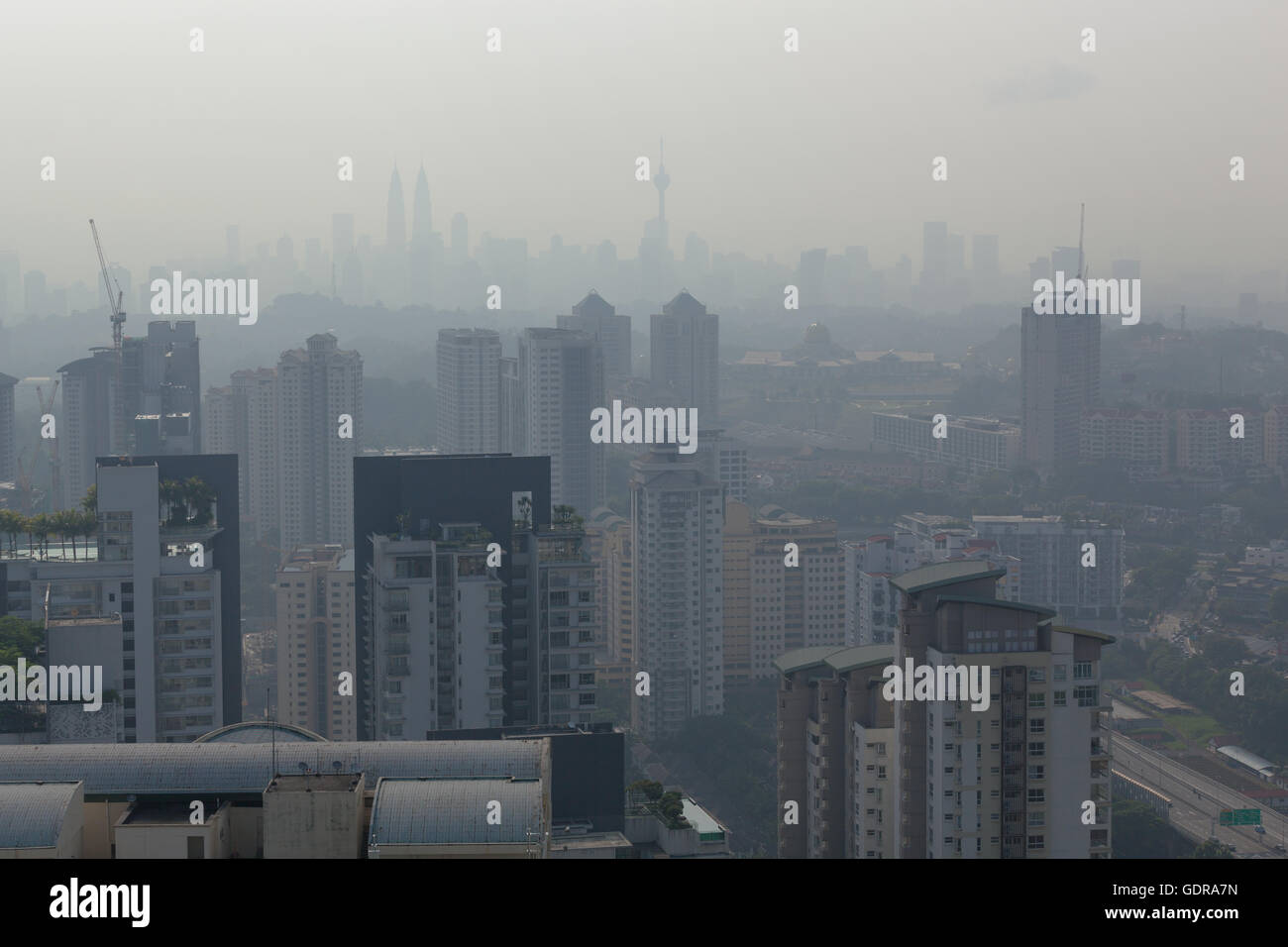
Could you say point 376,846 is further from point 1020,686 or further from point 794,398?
point 794,398

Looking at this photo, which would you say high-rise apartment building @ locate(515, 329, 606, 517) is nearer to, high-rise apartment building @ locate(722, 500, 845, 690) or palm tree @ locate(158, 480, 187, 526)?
high-rise apartment building @ locate(722, 500, 845, 690)

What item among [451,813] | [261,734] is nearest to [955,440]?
[261,734]

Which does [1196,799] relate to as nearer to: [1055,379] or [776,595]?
[776,595]
